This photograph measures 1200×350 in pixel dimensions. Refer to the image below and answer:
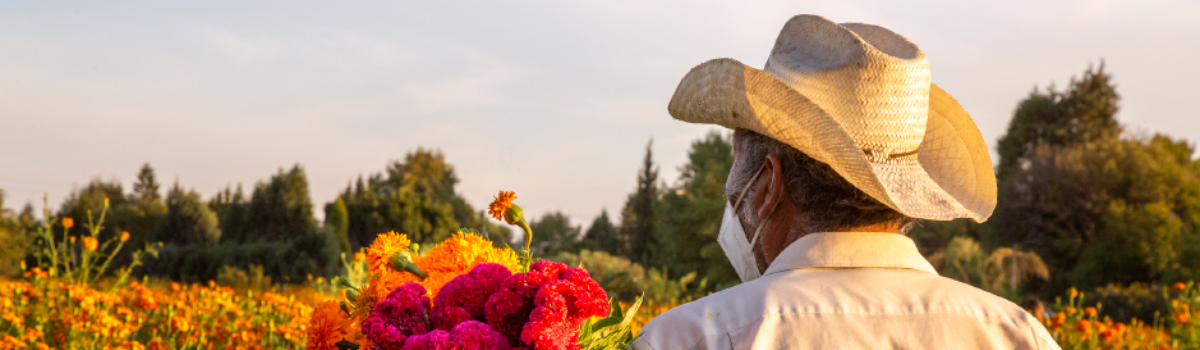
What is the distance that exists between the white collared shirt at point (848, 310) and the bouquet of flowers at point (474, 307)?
0.53ft

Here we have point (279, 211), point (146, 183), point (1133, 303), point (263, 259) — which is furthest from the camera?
point (146, 183)

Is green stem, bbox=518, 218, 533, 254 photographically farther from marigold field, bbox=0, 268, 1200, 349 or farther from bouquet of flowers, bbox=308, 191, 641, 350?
marigold field, bbox=0, 268, 1200, 349

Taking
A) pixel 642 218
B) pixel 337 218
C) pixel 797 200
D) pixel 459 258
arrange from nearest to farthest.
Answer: pixel 459 258, pixel 797 200, pixel 337 218, pixel 642 218

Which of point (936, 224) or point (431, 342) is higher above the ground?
point (431, 342)

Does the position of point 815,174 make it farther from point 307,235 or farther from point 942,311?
point 307,235

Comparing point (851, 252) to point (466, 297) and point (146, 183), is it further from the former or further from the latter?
point (146, 183)

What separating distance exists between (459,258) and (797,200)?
0.73 metres

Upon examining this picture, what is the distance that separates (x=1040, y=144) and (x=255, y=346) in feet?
145

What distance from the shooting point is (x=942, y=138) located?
2.40 metres

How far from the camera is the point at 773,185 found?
5.74ft

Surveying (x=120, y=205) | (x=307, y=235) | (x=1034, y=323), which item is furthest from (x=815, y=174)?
(x=120, y=205)

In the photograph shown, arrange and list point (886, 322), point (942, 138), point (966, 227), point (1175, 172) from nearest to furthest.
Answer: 1. point (886, 322)
2. point (942, 138)
3. point (1175, 172)
4. point (966, 227)

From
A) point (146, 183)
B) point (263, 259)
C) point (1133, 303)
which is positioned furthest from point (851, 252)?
point (146, 183)

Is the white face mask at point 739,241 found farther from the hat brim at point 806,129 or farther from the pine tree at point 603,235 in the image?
the pine tree at point 603,235
